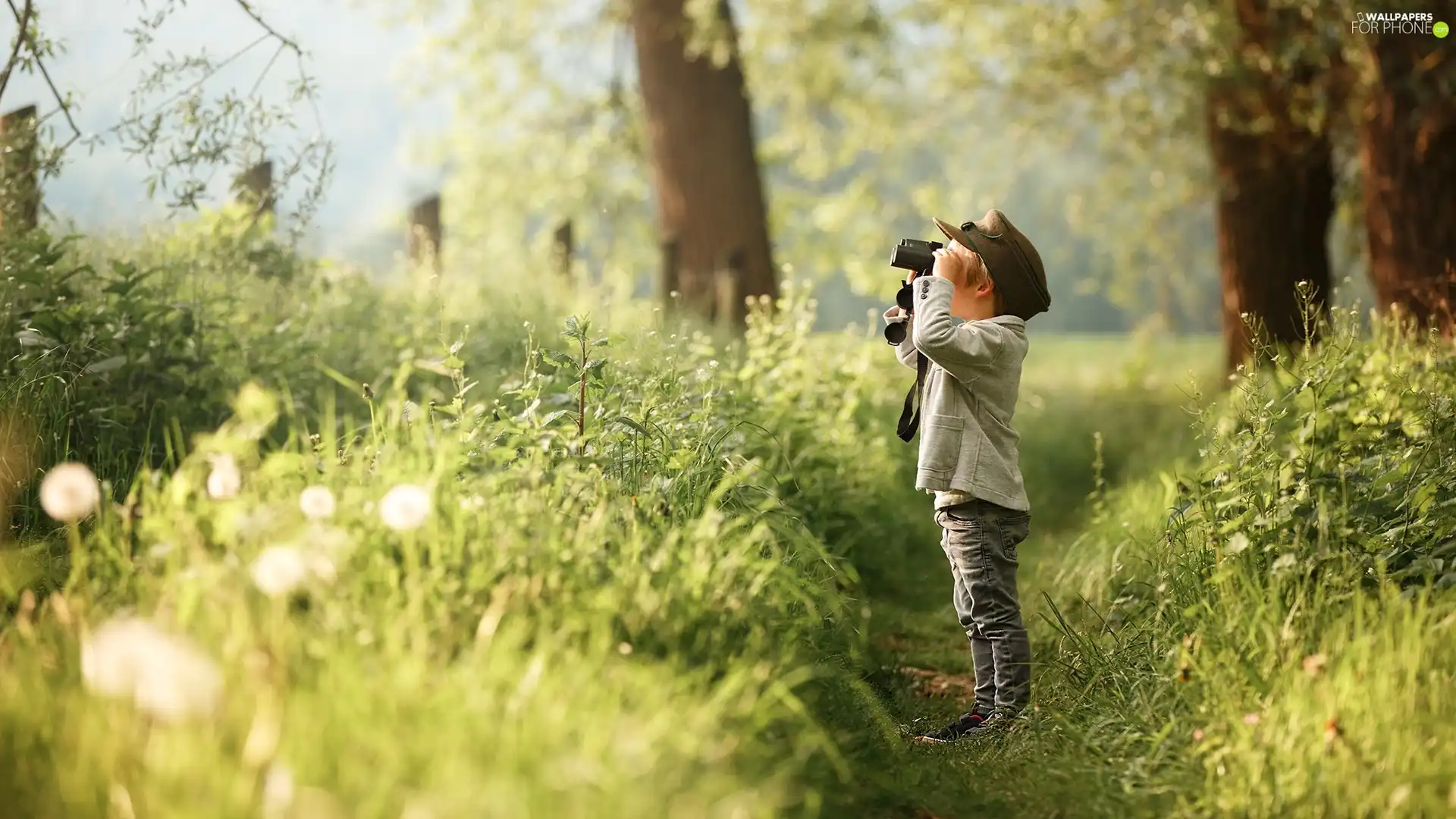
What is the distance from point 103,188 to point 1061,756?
6.87m

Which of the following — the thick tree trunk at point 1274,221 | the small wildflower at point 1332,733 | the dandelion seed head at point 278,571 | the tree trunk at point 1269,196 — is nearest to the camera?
the dandelion seed head at point 278,571

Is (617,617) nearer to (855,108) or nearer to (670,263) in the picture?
(670,263)

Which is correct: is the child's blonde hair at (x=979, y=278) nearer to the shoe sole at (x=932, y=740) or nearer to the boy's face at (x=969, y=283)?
the boy's face at (x=969, y=283)

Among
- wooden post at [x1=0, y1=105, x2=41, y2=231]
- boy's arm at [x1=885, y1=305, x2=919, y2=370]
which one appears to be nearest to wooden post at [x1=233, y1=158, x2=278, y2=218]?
wooden post at [x1=0, y1=105, x2=41, y2=231]

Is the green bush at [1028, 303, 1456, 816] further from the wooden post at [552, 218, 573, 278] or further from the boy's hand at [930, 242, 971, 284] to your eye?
the wooden post at [552, 218, 573, 278]

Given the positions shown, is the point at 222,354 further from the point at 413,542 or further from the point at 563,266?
the point at 563,266

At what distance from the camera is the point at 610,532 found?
3.18 metres

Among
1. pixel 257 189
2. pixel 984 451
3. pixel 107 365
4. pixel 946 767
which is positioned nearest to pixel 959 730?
pixel 946 767

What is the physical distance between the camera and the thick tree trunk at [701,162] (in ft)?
34.4

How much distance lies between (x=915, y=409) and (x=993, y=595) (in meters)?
0.88

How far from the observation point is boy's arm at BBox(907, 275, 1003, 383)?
156 inches

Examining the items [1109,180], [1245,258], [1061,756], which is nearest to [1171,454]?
[1245,258]

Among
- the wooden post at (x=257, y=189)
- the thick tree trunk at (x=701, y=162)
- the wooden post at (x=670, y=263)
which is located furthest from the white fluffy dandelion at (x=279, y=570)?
the wooden post at (x=670, y=263)

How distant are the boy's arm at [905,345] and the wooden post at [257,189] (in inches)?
145
